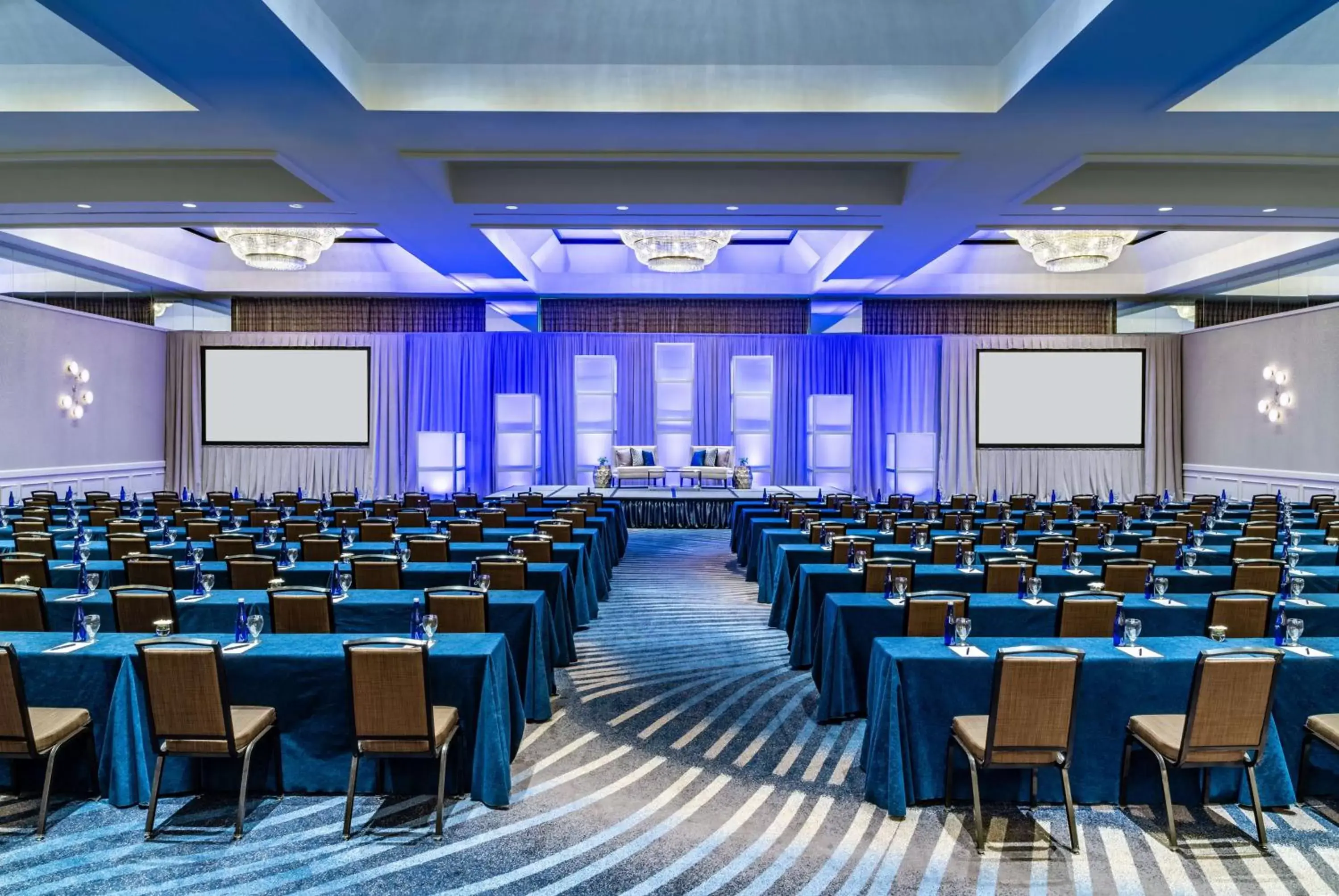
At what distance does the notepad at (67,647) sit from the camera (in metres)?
3.94

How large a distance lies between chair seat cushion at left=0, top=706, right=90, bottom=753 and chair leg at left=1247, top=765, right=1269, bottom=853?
468cm

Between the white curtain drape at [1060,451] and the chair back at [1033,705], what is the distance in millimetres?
15242

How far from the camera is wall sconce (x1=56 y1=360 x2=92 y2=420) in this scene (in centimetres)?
1427

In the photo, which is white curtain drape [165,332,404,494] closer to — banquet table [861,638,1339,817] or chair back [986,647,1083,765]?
banquet table [861,638,1339,817]

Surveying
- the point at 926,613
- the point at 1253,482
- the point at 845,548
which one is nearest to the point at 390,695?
the point at 926,613

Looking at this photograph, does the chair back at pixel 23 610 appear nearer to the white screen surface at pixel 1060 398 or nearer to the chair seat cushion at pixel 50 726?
the chair seat cushion at pixel 50 726

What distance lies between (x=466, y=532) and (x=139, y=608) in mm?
3597

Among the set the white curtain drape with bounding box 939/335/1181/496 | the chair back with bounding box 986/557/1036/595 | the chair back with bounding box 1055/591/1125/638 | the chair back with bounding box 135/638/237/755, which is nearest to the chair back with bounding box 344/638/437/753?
the chair back with bounding box 135/638/237/755

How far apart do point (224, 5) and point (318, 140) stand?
8.11ft

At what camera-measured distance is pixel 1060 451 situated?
1814 centimetres

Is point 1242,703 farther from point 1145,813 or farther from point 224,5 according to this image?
point 224,5

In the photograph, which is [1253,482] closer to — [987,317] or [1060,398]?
[1060,398]

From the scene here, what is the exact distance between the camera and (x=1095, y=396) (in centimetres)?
1816

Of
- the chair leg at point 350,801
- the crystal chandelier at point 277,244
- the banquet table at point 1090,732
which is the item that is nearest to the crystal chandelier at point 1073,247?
the banquet table at point 1090,732
